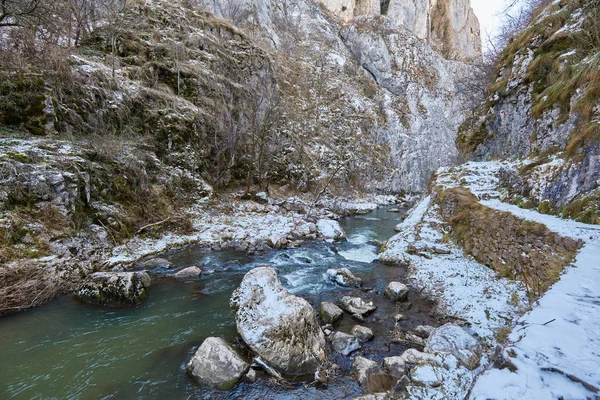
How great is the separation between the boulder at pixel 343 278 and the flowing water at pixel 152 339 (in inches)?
9.9

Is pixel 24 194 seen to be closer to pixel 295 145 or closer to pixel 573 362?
pixel 573 362

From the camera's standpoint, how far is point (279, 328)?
5016 millimetres

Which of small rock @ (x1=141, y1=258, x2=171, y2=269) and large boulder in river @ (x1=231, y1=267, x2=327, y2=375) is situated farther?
small rock @ (x1=141, y1=258, x2=171, y2=269)

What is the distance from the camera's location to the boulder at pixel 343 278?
27.4ft

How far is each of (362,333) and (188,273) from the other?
584cm

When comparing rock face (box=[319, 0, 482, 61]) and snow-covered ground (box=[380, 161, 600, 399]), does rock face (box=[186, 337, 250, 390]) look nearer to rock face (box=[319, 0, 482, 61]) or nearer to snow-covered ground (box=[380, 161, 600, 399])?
snow-covered ground (box=[380, 161, 600, 399])

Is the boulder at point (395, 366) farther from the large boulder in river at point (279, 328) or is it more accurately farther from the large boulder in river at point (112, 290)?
the large boulder in river at point (112, 290)

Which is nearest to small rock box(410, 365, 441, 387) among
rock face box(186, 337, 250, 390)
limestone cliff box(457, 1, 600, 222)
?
rock face box(186, 337, 250, 390)

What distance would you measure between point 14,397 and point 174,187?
10995 mm

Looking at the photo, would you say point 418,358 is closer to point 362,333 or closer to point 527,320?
point 362,333

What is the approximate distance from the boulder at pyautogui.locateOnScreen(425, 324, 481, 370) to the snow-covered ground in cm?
22

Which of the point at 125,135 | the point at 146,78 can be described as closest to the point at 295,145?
the point at 146,78

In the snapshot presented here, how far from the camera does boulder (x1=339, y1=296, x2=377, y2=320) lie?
6645 millimetres

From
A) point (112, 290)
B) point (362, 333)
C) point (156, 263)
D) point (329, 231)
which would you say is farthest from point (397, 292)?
point (156, 263)
